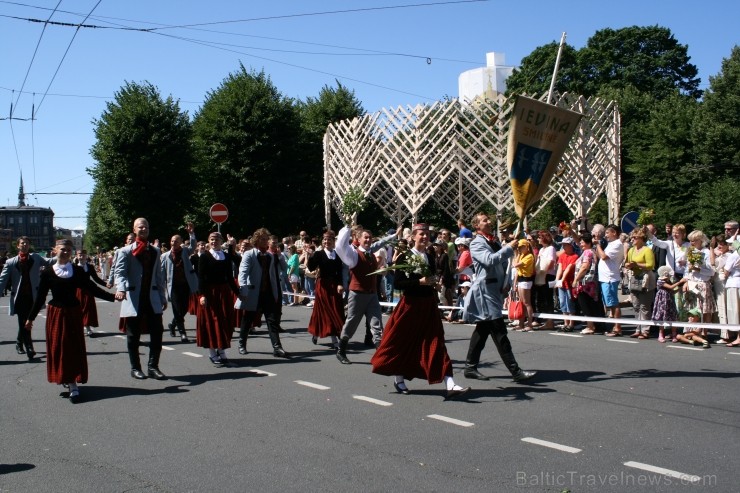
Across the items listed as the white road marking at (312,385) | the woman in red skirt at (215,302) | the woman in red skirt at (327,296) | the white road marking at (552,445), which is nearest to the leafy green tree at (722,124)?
the woman in red skirt at (327,296)

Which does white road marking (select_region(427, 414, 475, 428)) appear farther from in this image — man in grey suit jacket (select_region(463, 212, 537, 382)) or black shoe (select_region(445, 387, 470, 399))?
man in grey suit jacket (select_region(463, 212, 537, 382))

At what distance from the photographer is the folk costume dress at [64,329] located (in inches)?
336

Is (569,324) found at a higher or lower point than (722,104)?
lower

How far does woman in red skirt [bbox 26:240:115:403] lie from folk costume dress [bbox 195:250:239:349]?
6.56 feet

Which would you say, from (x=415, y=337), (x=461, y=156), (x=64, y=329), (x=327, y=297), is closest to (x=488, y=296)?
(x=415, y=337)

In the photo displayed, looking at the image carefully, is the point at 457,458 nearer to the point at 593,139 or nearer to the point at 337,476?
the point at 337,476

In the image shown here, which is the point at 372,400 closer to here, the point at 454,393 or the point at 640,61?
the point at 454,393

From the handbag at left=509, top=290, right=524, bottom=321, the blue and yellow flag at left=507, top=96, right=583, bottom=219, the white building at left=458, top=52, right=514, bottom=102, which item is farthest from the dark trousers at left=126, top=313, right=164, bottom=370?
the white building at left=458, top=52, right=514, bottom=102

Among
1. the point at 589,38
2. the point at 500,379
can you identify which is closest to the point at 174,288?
the point at 500,379

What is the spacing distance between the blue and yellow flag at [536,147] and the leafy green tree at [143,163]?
3187 cm

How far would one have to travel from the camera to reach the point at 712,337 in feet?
41.2

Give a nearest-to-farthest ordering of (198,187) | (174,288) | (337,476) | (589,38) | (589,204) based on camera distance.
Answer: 1. (337,476)
2. (174,288)
3. (589,204)
4. (198,187)
5. (589,38)

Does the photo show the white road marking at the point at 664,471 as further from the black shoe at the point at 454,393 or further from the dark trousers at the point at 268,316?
the dark trousers at the point at 268,316

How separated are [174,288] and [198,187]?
2737 centimetres
